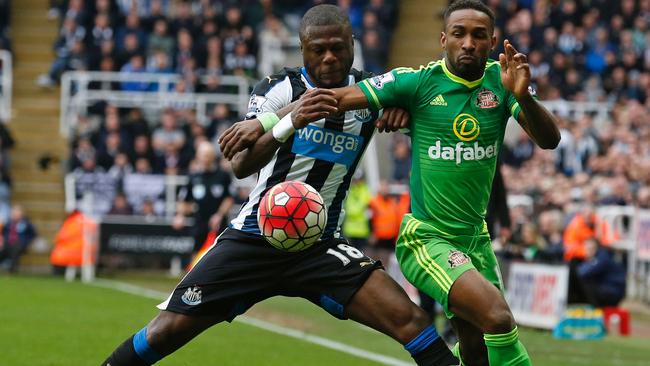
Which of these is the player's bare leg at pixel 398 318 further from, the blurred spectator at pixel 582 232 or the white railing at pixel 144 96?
the white railing at pixel 144 96

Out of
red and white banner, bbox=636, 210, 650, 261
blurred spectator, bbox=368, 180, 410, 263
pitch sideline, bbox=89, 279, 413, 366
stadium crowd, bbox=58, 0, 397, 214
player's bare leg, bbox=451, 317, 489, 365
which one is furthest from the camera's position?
stadium crowd, bbox=58, 0, 397, 214

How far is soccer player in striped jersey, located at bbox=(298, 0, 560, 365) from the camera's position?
23.3ft

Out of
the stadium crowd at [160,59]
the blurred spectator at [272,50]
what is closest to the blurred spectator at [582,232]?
the stadium crowd at [160,59]

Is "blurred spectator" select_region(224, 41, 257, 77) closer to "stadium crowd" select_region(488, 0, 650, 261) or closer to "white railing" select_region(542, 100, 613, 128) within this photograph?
"stadium crowd" select_region(488, 0, 650, 261)

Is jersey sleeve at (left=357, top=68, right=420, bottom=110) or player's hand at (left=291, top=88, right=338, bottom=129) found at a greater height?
jersey sleeve at (left=357, top=68, right=420, bottom=110)

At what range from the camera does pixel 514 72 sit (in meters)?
6.89

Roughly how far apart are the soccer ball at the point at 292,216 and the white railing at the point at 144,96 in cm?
1721

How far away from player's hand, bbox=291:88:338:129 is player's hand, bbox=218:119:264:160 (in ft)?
0.71

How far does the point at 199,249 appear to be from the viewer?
17.0 m

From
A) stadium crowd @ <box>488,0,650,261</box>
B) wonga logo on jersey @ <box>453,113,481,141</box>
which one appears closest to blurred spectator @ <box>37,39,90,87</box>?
stadium crowd @ <box>488,0,650,261</box>

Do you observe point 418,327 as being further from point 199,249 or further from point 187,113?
point 187,113

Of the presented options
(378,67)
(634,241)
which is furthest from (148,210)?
(634,241)

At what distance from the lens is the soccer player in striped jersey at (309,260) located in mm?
7051

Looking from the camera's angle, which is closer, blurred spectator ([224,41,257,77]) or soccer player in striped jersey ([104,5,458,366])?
soccer player in striped jersey ([104,5,458,366])
